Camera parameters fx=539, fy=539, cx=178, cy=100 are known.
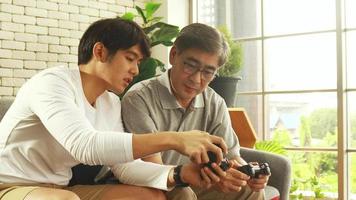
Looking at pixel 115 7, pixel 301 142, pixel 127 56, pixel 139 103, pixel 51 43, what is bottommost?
pixel 301 142

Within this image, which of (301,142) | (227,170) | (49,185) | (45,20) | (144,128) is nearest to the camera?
(49,185)

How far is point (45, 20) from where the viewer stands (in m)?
3.44

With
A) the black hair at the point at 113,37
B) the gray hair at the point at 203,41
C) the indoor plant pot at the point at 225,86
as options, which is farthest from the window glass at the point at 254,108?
the black hair at the point at 113,37

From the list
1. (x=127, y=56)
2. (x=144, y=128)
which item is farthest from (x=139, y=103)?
(x=127, y=56)

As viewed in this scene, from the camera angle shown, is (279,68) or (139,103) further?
(279,68)

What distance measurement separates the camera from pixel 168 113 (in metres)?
1.96

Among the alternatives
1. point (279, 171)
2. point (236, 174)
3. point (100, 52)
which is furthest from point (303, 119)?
point (100, 52)

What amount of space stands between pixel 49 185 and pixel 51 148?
0.10 m

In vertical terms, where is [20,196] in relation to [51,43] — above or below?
below

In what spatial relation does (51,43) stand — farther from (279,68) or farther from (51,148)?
(51,148)

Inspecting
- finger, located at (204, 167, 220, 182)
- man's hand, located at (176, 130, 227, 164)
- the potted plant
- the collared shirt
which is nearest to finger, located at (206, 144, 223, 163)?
man's hand, located at (176, 130, 227, 164)

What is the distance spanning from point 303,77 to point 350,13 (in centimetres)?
52

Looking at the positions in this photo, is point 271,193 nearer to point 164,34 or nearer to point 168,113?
point 168,113

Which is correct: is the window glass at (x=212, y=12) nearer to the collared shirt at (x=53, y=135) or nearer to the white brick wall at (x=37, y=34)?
the white brick wall at (x=37, y=34)
